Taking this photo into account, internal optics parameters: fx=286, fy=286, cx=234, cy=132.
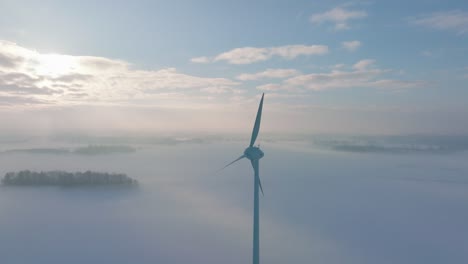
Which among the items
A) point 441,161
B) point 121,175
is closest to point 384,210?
point 121,175

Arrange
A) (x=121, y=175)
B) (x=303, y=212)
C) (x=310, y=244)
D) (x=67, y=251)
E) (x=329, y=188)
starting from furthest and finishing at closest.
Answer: (x=329, y=188), (x=121, y=175), (x=303, y=212), (x=310, y=244), (x=67, y=251)

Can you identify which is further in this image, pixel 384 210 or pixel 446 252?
pixel 384 210

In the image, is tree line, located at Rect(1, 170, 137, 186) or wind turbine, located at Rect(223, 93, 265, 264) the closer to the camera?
wind turbine, located at Rect(223, 93, 265, 264)

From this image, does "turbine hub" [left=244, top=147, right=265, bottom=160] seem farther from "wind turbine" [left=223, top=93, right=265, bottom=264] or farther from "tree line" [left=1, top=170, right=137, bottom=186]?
"tree line" [left=1, top=170, right=137, bottom=186]

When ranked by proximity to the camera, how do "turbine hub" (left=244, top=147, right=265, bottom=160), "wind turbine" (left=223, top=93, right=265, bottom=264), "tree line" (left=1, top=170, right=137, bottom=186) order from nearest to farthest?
"turbine hub" (left=244, top=147, right=265, bottom=160)
"wind turbine" (left=223, top=93, right=265, bottom=264)
"tree line" (left=1, top=170, right=137, bottom=186)

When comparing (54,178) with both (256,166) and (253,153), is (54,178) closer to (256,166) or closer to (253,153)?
(256,166)

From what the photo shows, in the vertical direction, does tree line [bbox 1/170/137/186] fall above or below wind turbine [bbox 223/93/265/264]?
below

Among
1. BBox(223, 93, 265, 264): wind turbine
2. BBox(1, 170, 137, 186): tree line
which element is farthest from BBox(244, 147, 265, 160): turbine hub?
BBox(1, 170, 137, 186): tree line

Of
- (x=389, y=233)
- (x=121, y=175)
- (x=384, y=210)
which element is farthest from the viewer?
(x=121, y=175)

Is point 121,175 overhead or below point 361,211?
overhead

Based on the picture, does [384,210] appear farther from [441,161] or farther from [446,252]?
[441,161]

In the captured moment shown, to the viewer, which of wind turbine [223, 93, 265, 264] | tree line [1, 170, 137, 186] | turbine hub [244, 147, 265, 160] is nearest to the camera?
turbine hub [244, 147, 265, 160]
